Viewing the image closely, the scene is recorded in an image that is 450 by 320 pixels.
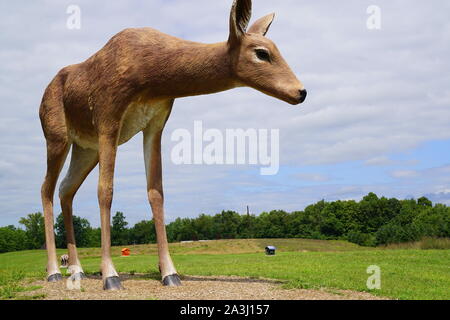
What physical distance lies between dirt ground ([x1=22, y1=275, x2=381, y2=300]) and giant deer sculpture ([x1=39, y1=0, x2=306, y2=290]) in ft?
1.13

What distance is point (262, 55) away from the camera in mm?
7078

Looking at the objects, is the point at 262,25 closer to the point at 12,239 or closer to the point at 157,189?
the point at 157,189

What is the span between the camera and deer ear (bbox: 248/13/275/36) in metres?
7.64

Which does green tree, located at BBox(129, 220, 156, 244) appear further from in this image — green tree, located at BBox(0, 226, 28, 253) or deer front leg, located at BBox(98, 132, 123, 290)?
deer front leg, located at BBox(98, 132, 123, 290)

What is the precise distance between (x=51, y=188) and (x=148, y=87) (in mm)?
3106

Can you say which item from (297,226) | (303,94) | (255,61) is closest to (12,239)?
(297,226)

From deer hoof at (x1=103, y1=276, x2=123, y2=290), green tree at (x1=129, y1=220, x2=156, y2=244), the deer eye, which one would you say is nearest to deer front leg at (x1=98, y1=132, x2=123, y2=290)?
deer hoof at (x1=103, y1=276, x2=123, y2=290)

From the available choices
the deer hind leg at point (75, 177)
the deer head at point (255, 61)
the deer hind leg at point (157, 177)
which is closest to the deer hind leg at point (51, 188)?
the deer hind leg at point (75, 177)
